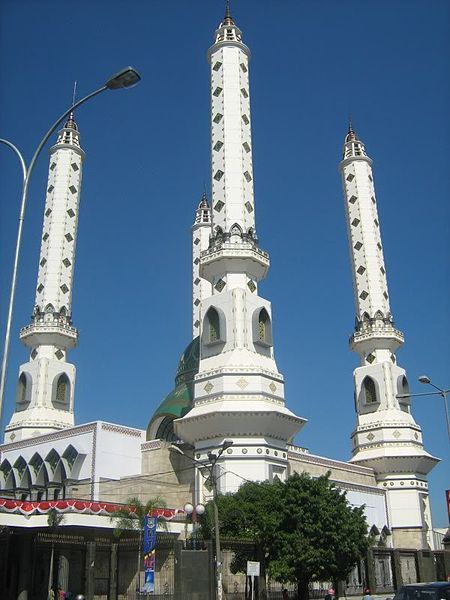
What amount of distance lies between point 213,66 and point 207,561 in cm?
3159

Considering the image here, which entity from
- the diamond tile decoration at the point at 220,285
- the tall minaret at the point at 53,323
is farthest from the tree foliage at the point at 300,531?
the tall minaret at the point at 53,323

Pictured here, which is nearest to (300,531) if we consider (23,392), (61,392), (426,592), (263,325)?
(426,592)

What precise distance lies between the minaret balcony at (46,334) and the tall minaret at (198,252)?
40.6 ft

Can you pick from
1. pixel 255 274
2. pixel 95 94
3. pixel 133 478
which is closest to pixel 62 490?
pixel 133 478

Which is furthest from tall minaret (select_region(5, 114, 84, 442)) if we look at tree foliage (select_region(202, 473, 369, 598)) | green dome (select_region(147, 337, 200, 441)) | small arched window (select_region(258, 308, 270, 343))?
tree foliage (select_region(202, 473, 369, 598))

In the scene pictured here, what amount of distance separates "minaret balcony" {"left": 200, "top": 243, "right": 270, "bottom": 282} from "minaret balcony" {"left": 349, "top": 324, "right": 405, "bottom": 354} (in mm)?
12607

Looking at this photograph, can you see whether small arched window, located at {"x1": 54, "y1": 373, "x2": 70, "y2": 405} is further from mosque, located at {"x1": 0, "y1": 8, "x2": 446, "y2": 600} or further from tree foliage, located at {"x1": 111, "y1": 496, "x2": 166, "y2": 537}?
tree foliage, located at {"x1": 111, "y1": 496, "x2": 166, "y2": 537}

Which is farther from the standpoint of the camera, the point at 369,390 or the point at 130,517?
the point at 369,390

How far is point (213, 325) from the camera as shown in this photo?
37250mm

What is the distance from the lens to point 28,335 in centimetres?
4556

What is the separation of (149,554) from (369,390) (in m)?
28.9

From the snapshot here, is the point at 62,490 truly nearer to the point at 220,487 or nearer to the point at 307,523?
the point at 220,487

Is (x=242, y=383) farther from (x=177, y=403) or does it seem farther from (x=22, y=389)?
(x=22, y=389)

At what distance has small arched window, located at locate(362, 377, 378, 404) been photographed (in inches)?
1863
